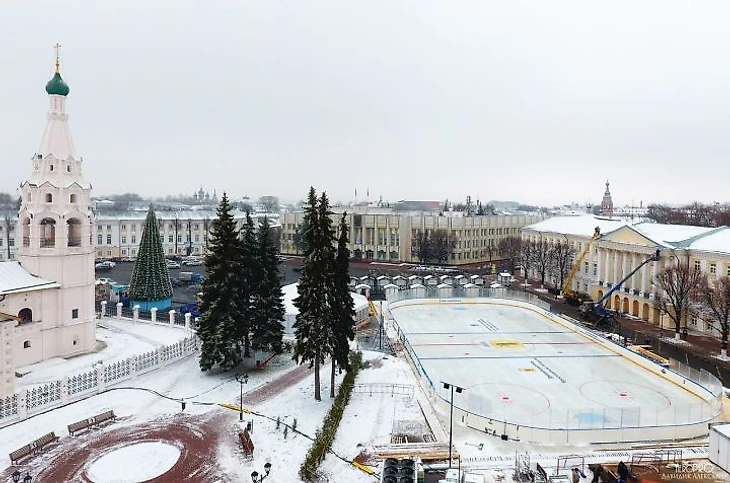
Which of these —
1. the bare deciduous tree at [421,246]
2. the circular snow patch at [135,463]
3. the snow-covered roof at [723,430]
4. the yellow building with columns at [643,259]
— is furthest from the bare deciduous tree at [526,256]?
the circular snow patch at [135,463]

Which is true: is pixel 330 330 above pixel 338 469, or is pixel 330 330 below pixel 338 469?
above

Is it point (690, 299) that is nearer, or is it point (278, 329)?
point (278, 329)

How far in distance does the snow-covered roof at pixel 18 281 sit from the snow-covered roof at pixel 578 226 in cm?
4719

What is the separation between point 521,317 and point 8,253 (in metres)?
62.9

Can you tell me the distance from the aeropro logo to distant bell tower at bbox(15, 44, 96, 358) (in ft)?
83.0

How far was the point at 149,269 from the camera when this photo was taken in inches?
1551

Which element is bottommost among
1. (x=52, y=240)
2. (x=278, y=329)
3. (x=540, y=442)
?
(x=540, y=442)

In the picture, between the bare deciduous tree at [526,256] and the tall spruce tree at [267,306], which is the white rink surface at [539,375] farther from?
the bare deciduous tree at [526,256]

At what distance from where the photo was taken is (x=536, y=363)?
29.2m

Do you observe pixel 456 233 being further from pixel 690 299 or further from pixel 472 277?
pixel 690 299

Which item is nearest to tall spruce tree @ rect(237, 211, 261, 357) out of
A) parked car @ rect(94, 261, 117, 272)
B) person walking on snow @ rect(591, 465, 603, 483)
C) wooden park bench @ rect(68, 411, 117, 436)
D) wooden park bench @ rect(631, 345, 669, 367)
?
wooden park bench @ rect(68, 411, 117, 436)

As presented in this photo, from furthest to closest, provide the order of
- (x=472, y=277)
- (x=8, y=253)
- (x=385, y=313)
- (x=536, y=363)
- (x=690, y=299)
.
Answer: (x=8, y=253)
(x=472, y=277)
(x=385, y=313)
(x=690, y=299)
(x=536, y=363)

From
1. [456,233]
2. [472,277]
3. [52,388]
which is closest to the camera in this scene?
[52,388]

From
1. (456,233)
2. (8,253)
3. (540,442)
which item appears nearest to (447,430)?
(540,442)
